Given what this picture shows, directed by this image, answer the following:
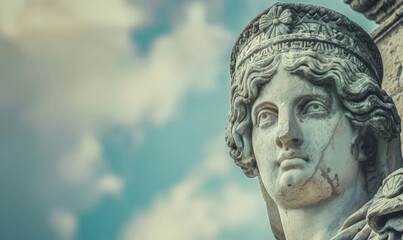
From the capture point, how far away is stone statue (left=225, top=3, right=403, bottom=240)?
40.9 feet

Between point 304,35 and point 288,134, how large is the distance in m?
0.84

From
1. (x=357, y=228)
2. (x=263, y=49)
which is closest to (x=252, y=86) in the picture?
(x=263, y=49)

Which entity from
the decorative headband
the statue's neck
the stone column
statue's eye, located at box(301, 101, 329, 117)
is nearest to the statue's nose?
statue's eye, located at box(301, 101, 329, 117)

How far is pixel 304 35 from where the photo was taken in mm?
12781

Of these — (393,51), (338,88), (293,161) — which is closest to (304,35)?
(338,88)

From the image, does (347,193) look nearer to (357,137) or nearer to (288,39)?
(357,137)

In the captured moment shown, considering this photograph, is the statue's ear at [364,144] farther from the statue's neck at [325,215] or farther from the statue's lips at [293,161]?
the statue's lips at [293,161]

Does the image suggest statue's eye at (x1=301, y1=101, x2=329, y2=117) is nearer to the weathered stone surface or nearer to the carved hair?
the carved hair

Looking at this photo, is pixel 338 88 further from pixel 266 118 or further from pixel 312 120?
pixel 266 118

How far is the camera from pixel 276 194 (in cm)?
1254

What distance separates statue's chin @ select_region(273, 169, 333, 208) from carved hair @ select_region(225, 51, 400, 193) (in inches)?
18.4

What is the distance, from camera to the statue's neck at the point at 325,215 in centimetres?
1246

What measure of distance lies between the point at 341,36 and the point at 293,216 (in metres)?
1.39

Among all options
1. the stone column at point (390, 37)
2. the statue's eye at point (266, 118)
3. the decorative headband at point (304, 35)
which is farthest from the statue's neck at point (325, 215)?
the stone column at point (390, 37)
